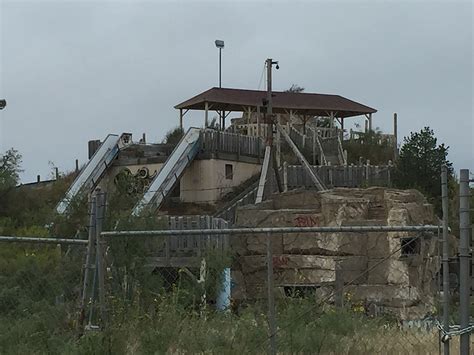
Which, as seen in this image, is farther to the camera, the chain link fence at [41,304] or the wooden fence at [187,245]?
the wooden fence at [187,245]

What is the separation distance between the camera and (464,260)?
6.24m

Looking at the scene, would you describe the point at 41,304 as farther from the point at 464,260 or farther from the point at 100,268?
the point at 464,260

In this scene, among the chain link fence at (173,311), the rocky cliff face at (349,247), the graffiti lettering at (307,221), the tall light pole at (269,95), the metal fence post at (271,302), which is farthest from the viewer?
the tall light pole at (269,95)

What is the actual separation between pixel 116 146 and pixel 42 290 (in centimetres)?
2512

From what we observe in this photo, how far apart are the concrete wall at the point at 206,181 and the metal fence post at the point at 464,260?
2657cm

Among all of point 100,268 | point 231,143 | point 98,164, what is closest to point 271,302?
point 100,268

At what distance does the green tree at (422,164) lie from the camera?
102 feet

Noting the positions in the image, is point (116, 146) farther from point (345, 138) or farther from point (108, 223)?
point (108, 223)

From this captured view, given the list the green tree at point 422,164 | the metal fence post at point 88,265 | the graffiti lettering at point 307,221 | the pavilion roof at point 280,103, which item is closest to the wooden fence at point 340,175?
the green tree at point 422,164

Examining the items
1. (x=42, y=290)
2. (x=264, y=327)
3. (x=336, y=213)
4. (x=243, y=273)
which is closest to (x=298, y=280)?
(x=243, y=273)

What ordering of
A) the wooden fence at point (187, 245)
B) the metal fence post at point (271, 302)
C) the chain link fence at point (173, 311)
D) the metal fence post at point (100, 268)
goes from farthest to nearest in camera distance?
the wooden fence at point (187, 245) → the metal fence post at point (100, 268) → the chain link fence at point (173, 311) → the metal fence post at point (271, 302)

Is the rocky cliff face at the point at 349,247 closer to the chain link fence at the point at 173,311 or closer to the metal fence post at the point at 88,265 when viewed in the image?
the chain link fence at the point at 173,311

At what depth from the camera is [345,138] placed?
4172 cm

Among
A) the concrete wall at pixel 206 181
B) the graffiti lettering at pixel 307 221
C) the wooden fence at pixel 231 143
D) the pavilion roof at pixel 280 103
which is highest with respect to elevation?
the pavilion roof at pixel 280 103
